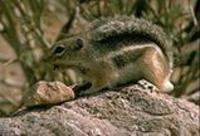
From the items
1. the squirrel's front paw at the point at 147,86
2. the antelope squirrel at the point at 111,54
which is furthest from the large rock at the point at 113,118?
the antelope squirrel at the point at 111,54

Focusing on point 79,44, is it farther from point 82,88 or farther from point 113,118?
point 113,118

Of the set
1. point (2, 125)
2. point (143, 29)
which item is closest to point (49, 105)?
point (2, 125)

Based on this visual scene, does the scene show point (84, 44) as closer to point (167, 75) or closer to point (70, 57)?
point (70, 57)

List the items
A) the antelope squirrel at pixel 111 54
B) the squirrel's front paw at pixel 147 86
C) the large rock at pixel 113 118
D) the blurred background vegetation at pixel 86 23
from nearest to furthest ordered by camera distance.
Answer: the large rock at pixel 113 118, the squirrel's front paw at pixel 147 86, the antelope squirrel at pixel 111 54, the blurred background vegetation at pixel 86 23

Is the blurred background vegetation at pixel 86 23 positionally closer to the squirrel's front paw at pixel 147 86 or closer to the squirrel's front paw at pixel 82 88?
the squirrel's front paw at pixel 82 88

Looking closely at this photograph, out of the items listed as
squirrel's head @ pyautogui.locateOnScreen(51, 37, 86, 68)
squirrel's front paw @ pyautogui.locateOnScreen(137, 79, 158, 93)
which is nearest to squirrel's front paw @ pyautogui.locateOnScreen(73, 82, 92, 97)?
squirrel's head @ pyautogui.locateOnScreen(51, 37, 86, 68)

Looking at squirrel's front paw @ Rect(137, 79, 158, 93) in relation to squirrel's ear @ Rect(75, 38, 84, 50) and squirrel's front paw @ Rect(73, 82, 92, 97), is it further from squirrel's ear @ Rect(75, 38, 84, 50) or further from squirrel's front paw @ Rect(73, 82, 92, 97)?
squirrel's ear @ Rect(75, 38, 84, 50)

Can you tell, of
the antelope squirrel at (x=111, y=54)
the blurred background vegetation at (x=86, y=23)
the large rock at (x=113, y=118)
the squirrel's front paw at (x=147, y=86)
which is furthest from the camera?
the blurred background vegetation at (x=86, y=23)

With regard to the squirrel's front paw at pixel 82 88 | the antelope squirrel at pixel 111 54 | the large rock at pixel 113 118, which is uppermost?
the antelope squirrel at pixel 111 54
